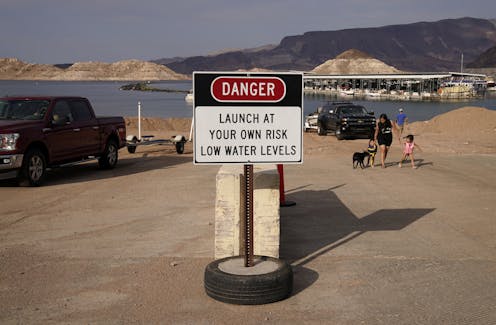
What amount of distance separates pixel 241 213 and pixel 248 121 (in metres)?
1.26

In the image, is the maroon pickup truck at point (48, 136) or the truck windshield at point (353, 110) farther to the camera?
the truck windshield at point (353, 110)

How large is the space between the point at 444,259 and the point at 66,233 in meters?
4.91

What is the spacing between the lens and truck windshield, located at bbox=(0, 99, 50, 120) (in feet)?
45.2

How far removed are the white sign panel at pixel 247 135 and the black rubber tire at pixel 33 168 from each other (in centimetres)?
Answer: 789

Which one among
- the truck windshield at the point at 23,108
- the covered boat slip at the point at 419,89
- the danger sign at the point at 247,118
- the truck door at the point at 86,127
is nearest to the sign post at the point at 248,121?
the danger sign at the point at 247,118

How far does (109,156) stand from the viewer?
52.9 feet

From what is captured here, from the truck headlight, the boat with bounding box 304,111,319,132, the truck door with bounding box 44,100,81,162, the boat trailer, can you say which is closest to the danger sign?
the truck headlight

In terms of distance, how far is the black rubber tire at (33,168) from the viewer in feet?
41.8

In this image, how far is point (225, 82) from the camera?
5887 mm

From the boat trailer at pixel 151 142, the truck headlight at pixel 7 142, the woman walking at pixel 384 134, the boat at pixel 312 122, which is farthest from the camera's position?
the boat at pixel 312 122

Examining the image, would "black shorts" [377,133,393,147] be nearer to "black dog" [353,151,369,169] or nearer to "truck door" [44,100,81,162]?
"black dog" [353,151,369,169]

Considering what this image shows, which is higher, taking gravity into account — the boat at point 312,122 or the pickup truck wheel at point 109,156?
the boat at point 312,122

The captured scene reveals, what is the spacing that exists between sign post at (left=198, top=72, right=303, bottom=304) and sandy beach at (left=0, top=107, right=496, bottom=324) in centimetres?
59

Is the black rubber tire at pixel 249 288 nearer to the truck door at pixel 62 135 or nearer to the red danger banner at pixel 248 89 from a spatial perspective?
the red danger banner at pixel 248 89
